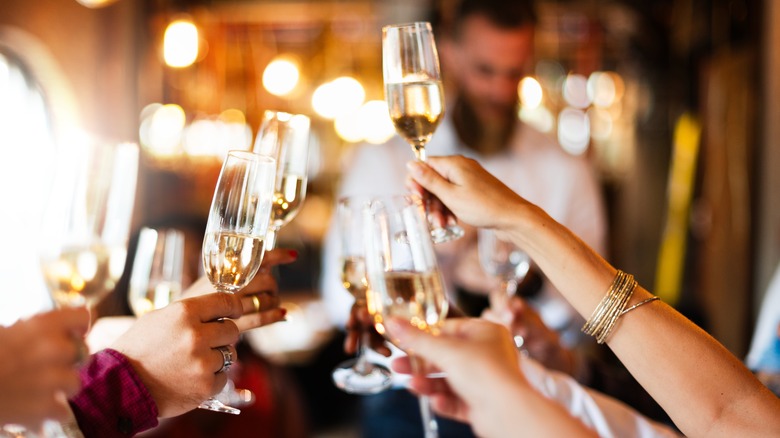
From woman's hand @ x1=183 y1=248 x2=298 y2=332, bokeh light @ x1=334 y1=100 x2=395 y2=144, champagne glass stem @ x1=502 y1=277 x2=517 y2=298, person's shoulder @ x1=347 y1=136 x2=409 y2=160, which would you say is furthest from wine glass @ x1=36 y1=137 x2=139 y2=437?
bokeh light @ x1=334 y1=100 x2=395 y2=144

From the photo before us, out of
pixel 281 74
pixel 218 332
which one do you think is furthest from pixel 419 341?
pixel 281 74

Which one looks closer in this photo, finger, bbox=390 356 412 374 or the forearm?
finger, bbox=390 356 412 374

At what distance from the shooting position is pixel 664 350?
141 cm

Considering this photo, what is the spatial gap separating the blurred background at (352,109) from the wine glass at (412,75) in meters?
2.07

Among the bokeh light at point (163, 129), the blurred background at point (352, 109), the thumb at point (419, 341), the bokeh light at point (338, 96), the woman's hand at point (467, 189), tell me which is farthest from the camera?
the bokeh light at point (338, 96)

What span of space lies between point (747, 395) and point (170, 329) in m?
0.95

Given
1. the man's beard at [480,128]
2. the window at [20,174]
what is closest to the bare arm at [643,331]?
the man's beard at [480,128]

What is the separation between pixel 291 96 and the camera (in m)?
9.91

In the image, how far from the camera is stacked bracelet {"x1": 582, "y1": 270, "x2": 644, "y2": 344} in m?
1.43

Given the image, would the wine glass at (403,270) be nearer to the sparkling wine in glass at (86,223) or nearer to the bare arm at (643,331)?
the bare arm at (643,331)

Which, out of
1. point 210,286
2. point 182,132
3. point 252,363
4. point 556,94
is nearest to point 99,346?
point 210,286

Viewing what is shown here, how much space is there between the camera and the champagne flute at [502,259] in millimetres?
2244

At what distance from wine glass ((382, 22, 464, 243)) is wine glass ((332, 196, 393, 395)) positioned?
0.18m

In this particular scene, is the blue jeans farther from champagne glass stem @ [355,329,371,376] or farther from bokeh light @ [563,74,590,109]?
bokeh light @ [563,74,590,109]
